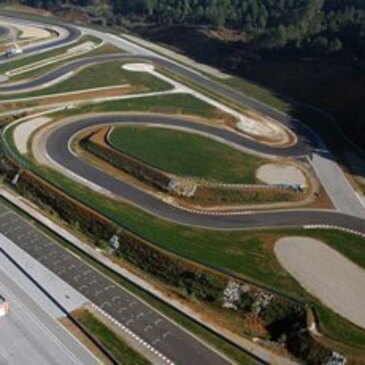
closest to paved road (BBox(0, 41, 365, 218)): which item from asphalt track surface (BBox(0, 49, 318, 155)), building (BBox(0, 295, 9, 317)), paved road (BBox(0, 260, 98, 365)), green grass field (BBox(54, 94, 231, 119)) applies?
asphalt track surface (BBox(0, 49, 318, 155))

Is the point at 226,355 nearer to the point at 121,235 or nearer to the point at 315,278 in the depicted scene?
the point at 315,278

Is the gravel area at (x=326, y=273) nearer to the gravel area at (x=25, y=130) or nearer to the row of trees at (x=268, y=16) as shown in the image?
the gravel area at (x=25, y=130)

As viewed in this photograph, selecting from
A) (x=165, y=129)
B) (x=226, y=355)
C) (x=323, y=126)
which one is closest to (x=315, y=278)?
(x=226, y=355)

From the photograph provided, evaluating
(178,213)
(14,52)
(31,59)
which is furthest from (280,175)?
(14,52)

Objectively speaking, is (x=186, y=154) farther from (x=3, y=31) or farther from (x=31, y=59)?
(x=3, y=31)

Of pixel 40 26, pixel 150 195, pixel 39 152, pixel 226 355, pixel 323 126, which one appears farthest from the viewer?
pixel 40 26
